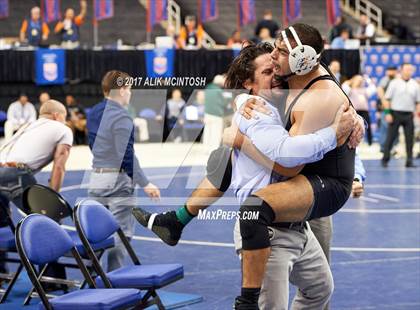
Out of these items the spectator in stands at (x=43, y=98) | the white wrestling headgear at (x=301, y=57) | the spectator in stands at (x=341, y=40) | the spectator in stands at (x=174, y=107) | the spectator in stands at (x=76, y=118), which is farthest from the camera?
the spectator in stands at (x=341, y=40)

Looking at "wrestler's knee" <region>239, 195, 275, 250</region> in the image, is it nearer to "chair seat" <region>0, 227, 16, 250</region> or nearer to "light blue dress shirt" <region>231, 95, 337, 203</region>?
"light blue dress shirt" <region>231, 95, 337, 203</region>

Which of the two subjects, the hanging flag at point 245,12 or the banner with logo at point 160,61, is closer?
the banner with logo at point 160,61

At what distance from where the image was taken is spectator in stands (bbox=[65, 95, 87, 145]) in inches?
768

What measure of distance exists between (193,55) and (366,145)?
4.24 m

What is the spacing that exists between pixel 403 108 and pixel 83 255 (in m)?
10.0

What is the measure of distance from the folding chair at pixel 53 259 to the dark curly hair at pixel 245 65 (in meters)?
1.70

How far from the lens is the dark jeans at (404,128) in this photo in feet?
54.1

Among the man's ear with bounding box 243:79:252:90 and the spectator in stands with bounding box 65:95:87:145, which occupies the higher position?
the man's ear with bounding box 243:79:252:90

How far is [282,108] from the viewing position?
5367 mm

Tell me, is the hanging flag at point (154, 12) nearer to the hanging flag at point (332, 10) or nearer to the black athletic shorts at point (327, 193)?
the hanging flag at point (332, 10)

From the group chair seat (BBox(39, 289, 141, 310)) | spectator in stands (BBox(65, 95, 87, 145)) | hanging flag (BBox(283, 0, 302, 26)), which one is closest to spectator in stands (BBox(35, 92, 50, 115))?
spectator in stands (BBox(65, 95, 87, 145))

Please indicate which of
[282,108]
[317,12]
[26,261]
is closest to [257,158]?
→ [282,108]

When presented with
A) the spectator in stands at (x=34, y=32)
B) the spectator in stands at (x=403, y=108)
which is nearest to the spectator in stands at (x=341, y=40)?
the spectator in stands at (x=403, y=108)

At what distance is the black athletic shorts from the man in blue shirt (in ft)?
8.76
